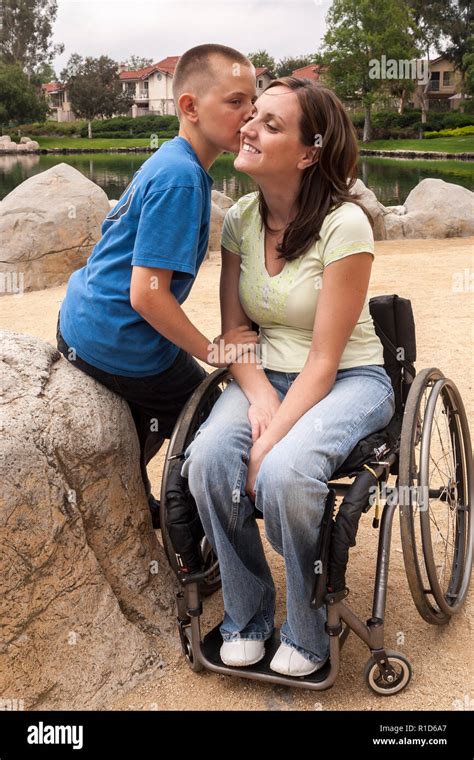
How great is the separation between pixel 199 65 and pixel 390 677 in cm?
183

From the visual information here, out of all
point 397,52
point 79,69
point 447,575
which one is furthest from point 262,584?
point 79,69

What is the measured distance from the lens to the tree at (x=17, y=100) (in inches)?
2044

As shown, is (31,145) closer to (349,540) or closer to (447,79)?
(447,79)

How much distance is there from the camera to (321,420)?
235 centimetres

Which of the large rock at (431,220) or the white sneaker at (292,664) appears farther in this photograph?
the large rock at (431,220)

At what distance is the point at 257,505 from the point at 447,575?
1.12 m

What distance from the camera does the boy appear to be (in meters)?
2.38

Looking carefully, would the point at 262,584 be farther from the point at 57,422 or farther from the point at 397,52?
the point at 397,52

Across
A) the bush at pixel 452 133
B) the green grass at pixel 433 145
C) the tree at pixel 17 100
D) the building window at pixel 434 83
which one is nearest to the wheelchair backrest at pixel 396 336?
the green grass at pixel 433 145

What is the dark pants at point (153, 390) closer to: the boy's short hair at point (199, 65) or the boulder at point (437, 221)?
the boy's short hair at point (199, 65)

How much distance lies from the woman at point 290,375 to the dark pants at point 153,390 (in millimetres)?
184

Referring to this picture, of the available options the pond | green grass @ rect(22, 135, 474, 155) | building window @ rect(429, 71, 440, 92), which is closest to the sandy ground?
the pond

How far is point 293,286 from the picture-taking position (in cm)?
253

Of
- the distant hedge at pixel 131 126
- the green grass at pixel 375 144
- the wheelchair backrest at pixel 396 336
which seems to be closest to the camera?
the wheelchair backrest at pixel 396 336
